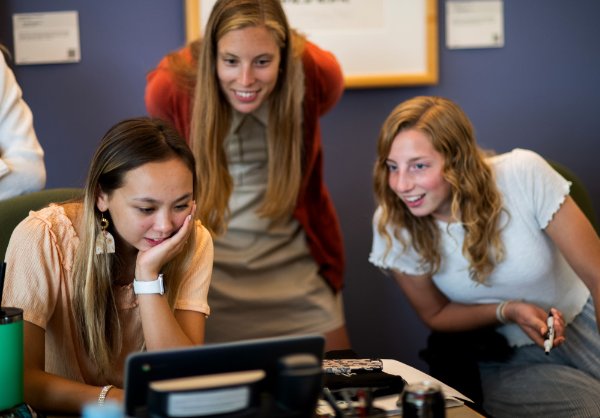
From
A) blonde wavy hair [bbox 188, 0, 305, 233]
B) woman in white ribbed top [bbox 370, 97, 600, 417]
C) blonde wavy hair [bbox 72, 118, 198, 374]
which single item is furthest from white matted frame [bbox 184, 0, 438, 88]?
blonde wavy hair [bbox 72, 118, 198, 374]

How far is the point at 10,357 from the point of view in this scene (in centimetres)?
137

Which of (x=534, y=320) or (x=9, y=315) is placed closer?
(x=9, y=315)

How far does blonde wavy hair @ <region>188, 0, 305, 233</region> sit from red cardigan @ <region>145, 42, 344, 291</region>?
0.16 ft

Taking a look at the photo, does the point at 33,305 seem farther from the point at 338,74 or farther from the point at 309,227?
the point at 338,74

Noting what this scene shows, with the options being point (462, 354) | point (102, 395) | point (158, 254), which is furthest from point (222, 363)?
point (462, 354)

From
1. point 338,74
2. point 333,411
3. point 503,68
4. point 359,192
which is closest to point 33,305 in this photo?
point 333,411

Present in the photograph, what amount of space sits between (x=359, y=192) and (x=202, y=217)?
31.3 inches

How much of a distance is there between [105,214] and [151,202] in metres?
0.13

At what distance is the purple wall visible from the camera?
9.67 feet

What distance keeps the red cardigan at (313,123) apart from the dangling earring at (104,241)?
2.54 feet

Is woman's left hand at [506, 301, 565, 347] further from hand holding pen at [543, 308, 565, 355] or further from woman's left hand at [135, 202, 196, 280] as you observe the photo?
woman's left hand at [135, 202, 196, 280]

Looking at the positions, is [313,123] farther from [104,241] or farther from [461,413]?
[461,413]

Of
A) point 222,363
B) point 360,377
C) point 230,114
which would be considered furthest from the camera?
point 230,114

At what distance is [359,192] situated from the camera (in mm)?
3152
